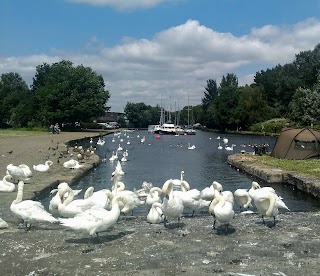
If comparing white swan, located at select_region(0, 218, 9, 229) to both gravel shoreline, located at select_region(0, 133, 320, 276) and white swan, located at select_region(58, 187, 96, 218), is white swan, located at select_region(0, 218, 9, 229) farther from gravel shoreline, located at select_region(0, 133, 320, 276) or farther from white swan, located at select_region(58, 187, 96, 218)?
white swan, located at select_region(58, 187, 96, 218)

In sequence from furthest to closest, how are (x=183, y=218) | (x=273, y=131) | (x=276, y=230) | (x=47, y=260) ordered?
(x=273, y=131) < (x=183, y=218) < (x=276, y=230) < (x=47, y=260)

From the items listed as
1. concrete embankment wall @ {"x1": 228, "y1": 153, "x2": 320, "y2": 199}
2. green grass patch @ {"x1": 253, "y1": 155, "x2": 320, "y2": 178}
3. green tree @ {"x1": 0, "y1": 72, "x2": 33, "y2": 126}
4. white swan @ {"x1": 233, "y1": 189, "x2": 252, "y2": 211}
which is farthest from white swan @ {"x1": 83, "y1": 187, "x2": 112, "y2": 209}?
green tree @ {"x1": 0, "y1": 72, "x2": 33, "y2": 126}

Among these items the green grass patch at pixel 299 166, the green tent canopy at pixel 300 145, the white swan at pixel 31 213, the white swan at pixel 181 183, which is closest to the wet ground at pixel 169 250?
→ the white swan at pixel 31 213

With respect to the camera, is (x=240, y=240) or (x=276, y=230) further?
(x=276, y=230)

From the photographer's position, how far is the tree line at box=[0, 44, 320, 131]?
84812mm

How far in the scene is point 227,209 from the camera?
35.0 feet

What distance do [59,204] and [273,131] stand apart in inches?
3499

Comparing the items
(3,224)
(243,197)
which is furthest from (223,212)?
(3,224)

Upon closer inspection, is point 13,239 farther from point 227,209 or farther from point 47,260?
point 227,209

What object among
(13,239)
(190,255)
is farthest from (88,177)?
(190,255)

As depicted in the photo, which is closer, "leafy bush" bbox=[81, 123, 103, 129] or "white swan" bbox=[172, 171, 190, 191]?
"white swan" bbox=[172, 171, 190, 191]

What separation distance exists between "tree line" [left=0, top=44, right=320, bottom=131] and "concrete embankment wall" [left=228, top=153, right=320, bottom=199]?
4816 centimetres

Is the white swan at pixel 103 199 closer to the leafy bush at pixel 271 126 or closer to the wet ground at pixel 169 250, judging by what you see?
the wet ground at pixel 169 250

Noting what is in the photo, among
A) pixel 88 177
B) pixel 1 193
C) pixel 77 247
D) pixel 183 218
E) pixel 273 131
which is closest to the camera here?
pixel 77 247
